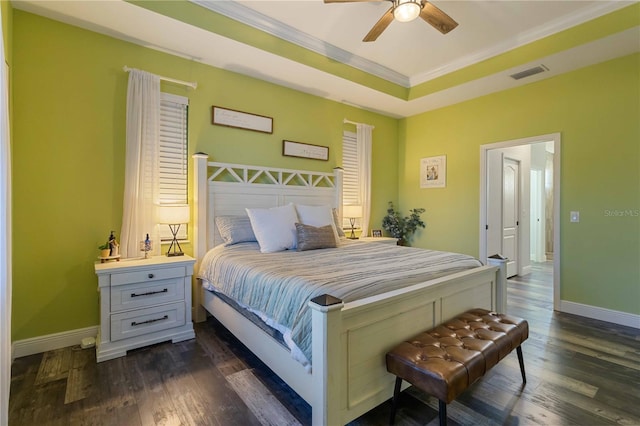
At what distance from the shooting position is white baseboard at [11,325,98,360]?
2342 mm

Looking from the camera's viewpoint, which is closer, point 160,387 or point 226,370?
point 160,387

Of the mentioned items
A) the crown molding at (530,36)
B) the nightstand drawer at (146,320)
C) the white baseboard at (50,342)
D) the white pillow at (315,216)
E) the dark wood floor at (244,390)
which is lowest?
the dark wood floor at (244,390)

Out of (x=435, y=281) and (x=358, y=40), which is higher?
(x=358, y=40)

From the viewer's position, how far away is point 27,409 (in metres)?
1.73

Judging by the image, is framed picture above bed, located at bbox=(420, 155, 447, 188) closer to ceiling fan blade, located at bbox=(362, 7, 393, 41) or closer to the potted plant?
the potted plant

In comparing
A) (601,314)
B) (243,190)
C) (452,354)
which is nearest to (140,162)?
(243,190)

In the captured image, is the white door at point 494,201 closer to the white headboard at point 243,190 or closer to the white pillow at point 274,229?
the white headboard at point 243,190

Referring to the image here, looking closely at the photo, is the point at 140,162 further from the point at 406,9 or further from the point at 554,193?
the point at 554,193

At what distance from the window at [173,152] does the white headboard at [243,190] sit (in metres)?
0.18

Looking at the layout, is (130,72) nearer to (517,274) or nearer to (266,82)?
(266,82)

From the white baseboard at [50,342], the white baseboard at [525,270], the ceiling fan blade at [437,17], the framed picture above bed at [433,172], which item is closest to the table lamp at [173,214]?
the white baseboard at [50,342]

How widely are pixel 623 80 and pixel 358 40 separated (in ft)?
9.22

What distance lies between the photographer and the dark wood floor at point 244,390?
1.68 metres

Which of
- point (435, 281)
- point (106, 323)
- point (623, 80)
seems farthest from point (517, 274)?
point (106, 323)
